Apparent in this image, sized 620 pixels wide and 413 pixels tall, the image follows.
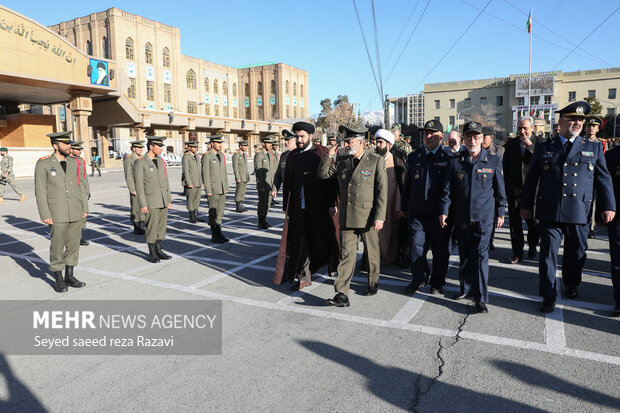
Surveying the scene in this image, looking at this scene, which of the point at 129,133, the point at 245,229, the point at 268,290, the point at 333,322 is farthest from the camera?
the point at 129,133

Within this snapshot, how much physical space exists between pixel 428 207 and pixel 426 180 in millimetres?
332

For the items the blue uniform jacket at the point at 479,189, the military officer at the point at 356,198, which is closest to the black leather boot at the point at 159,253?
the military officer at the point at 356,198

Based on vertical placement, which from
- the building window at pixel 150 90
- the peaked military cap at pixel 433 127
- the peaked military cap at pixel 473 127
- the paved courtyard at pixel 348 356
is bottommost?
the paved courtyard at pixel 348 356

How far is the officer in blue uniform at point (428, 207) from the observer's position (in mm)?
5160

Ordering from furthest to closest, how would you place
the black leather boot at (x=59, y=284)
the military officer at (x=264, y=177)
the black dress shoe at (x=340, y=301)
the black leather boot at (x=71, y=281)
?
the military officer at (x=264, y=177) → the black leather boot at (x=71, y=281) → the black leather boot at (x=59, y=284) → the black dress shoe at (x=340, y=301)

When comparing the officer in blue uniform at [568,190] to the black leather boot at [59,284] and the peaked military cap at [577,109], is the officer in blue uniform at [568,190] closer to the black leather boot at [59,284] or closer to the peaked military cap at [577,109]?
the peaked military cap at [577,109]

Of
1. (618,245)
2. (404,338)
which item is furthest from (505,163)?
(404,338)

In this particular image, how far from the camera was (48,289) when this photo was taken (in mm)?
5656

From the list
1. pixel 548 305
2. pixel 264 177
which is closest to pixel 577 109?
pixel 548 305

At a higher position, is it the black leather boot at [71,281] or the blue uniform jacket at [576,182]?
the blue uniform jacket at [576,182]

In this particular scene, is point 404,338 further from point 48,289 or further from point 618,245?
point 48,289

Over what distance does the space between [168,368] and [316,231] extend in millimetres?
2660

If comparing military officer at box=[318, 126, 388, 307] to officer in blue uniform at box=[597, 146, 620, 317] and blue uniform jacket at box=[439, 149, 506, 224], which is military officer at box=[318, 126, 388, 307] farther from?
officer in blue uniform at box=[597, 146, 620, 317]

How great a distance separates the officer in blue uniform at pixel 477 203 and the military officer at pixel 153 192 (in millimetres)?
4495
